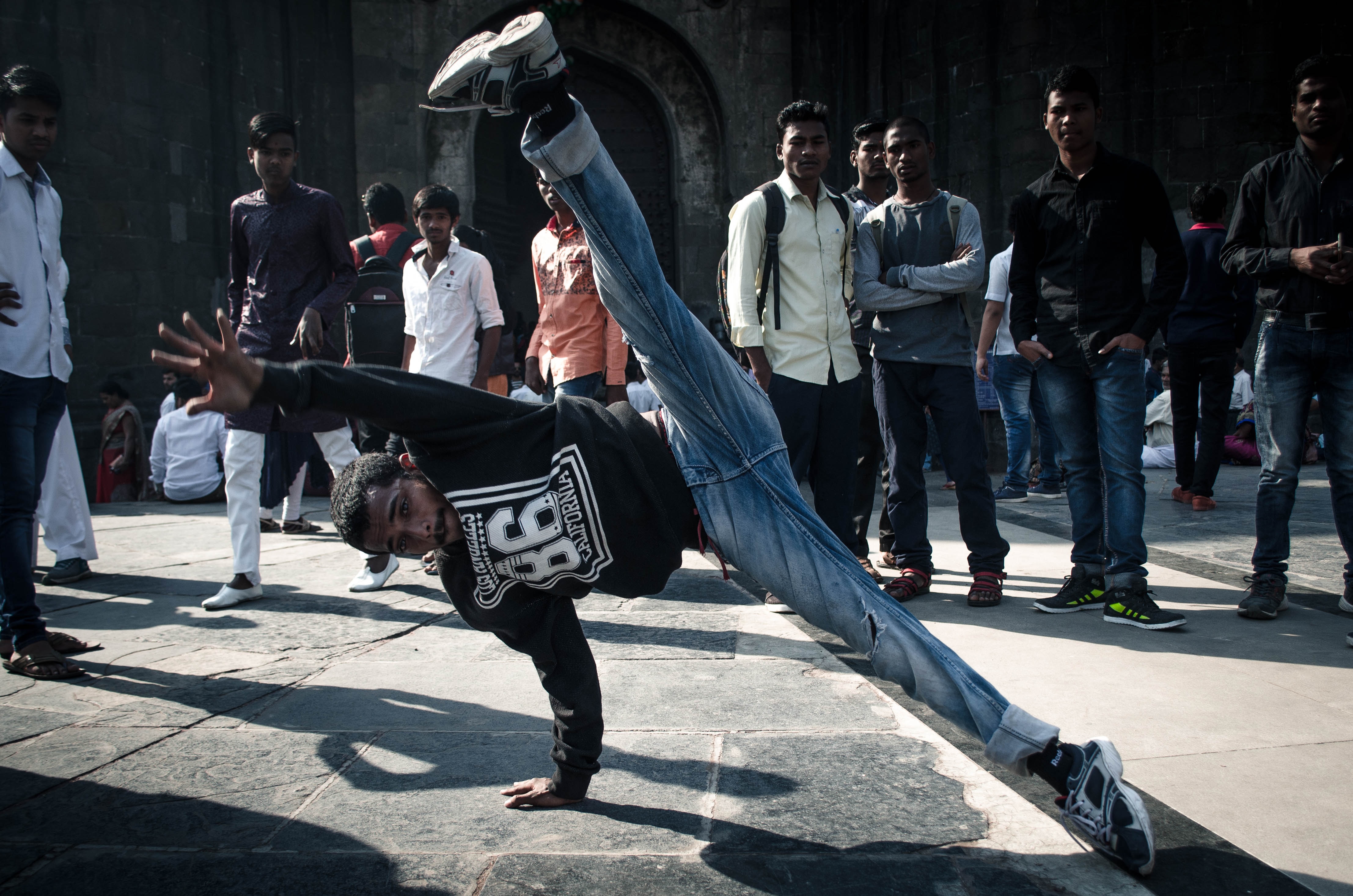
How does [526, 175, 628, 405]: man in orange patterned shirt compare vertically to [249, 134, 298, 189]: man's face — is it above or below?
below

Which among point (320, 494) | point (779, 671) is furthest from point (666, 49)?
point (779, 671)

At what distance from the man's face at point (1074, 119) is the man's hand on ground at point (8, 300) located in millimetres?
3853

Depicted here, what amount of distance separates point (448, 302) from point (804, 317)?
1794 millimetres

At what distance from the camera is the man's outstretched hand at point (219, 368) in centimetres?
149

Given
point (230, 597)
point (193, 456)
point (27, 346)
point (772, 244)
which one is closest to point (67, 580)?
point (230, 597)

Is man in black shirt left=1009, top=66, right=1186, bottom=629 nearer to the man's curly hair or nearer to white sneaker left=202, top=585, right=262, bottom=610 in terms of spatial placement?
the man's curly hair

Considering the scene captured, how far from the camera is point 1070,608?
3.63 metres

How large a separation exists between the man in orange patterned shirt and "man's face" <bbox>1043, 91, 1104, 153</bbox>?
2.14 m

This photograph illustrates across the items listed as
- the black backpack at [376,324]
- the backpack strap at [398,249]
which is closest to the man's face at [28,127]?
the black backpack at [376,324]

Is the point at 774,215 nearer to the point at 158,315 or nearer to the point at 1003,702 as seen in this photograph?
the point at 1003,702

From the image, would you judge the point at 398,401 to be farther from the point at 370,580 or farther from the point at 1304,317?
the point at 1304,317

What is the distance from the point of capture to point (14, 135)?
338 centimetres

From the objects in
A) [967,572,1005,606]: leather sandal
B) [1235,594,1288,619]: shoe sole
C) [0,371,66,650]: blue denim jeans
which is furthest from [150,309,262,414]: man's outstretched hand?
[1235,594,1288,619]: shoe sole

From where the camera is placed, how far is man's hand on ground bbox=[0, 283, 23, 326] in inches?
123
